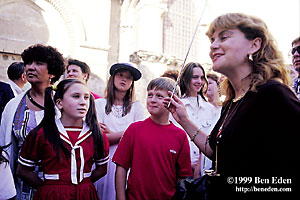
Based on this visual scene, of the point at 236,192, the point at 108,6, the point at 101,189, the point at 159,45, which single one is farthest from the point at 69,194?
the point at 159,45

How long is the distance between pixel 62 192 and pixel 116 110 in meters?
1.30

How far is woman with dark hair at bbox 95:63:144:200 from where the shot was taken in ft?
9.96

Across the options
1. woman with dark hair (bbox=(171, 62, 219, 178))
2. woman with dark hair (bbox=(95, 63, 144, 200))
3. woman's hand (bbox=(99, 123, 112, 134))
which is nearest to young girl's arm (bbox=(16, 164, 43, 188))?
woman with dark hair (bbox=(95, 63, 144, 200))

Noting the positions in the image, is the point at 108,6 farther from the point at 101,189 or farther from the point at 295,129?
the point at 295,129

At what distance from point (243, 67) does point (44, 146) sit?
1794mm

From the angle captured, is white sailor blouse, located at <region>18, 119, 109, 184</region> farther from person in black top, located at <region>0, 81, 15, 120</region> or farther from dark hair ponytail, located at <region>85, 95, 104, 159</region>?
person in black top, located at <region>0, 81, 15, 120</region>

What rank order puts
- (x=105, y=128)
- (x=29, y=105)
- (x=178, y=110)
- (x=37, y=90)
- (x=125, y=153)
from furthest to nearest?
1. (x=105, y=128)
2. (x=37, y=90)
3. (x=29, y=105)
4. (x=125, y=153)
5. (x=178, y=110)

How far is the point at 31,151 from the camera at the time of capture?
7.75 feet

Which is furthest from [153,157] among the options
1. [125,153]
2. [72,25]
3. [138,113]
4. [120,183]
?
[72,25]

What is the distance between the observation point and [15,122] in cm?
261

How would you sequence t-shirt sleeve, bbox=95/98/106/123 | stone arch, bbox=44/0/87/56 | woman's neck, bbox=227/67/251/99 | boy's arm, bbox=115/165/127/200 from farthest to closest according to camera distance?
1. stone arch, bbox=44/0/87/56
2. t-shirt sleeve, bbox=95/98/106/123
3. boy's arm, bbox=115/165/127/200
4. woman's neck, bbox=227/67/251/99

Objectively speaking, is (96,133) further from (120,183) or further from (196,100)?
(196,100)

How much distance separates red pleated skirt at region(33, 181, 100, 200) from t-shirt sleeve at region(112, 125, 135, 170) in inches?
14.8

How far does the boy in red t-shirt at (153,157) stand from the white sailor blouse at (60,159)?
1.02ft
